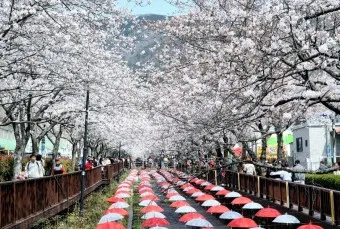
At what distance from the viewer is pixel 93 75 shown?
69.2ft

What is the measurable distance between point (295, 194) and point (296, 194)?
0.41ft

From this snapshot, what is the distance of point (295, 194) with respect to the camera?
18.1 m

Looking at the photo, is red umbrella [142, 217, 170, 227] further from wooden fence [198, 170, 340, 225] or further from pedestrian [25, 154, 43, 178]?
wooden fence [198, 170, 340, 225]

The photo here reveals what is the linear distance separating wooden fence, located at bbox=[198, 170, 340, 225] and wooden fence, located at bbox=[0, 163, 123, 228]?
451cm

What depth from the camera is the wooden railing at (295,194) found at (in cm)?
1460

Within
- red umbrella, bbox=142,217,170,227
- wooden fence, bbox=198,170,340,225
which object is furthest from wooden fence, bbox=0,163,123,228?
wooden fence, bbox=198,170,340,225

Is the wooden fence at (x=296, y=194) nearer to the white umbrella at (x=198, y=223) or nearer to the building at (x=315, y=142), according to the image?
the white umbrella at (x=198, y=223)

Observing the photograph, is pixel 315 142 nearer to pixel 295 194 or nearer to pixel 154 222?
pixel 295 194

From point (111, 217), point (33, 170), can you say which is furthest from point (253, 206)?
point (33, 170)

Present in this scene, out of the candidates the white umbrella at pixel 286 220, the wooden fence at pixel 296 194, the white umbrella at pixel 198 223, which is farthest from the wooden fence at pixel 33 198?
the white umbrella at pixel 286 220

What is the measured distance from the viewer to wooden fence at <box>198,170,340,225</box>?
14598 mm

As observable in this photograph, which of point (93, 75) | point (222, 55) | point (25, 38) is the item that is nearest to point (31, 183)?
point (25, 38)

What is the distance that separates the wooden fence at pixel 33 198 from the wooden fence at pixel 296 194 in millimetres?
4506

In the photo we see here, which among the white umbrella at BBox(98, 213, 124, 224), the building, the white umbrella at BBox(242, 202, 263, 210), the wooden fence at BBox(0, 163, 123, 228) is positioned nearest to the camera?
the wooden fence at BBox(0, 163, 123, 228)
